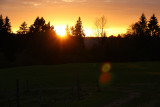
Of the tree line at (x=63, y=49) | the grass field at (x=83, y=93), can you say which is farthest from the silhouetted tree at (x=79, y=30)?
the grass field at (x=83, y=93)

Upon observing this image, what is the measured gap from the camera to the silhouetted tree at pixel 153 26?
10625cm

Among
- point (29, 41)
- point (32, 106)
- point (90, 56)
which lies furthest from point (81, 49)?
point (32, 106)

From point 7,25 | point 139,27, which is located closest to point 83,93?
point 7,25

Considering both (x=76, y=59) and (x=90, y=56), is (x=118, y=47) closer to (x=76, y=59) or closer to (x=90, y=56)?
(x=90, y=56)

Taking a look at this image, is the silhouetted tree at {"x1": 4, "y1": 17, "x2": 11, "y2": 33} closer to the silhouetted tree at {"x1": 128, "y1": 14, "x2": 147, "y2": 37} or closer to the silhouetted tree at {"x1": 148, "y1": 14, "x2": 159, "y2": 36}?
the silhouetted tree at {"x1": 128, "y1": 14, "x2": 147, "y2": 37}

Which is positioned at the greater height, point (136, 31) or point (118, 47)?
point (136, 31)

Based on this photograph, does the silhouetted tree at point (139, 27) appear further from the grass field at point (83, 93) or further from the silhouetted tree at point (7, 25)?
the grass field at point (83, 93)

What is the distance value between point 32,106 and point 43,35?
6796 centimetres

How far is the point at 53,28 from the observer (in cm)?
10438

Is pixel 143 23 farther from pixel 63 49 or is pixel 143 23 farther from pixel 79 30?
pixel 63 49

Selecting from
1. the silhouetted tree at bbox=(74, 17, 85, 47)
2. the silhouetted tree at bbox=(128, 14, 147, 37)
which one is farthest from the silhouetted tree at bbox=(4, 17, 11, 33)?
the silhouetted tree at bbox=(128, 14, 147, 37)

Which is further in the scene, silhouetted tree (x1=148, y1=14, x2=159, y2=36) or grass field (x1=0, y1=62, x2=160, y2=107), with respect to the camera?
silhouetted tree (x1=148, y1=14, x2=159, y2=36)

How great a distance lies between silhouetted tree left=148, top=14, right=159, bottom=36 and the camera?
10625cm

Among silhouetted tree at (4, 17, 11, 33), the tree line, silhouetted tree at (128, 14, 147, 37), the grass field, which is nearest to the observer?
the grass field
